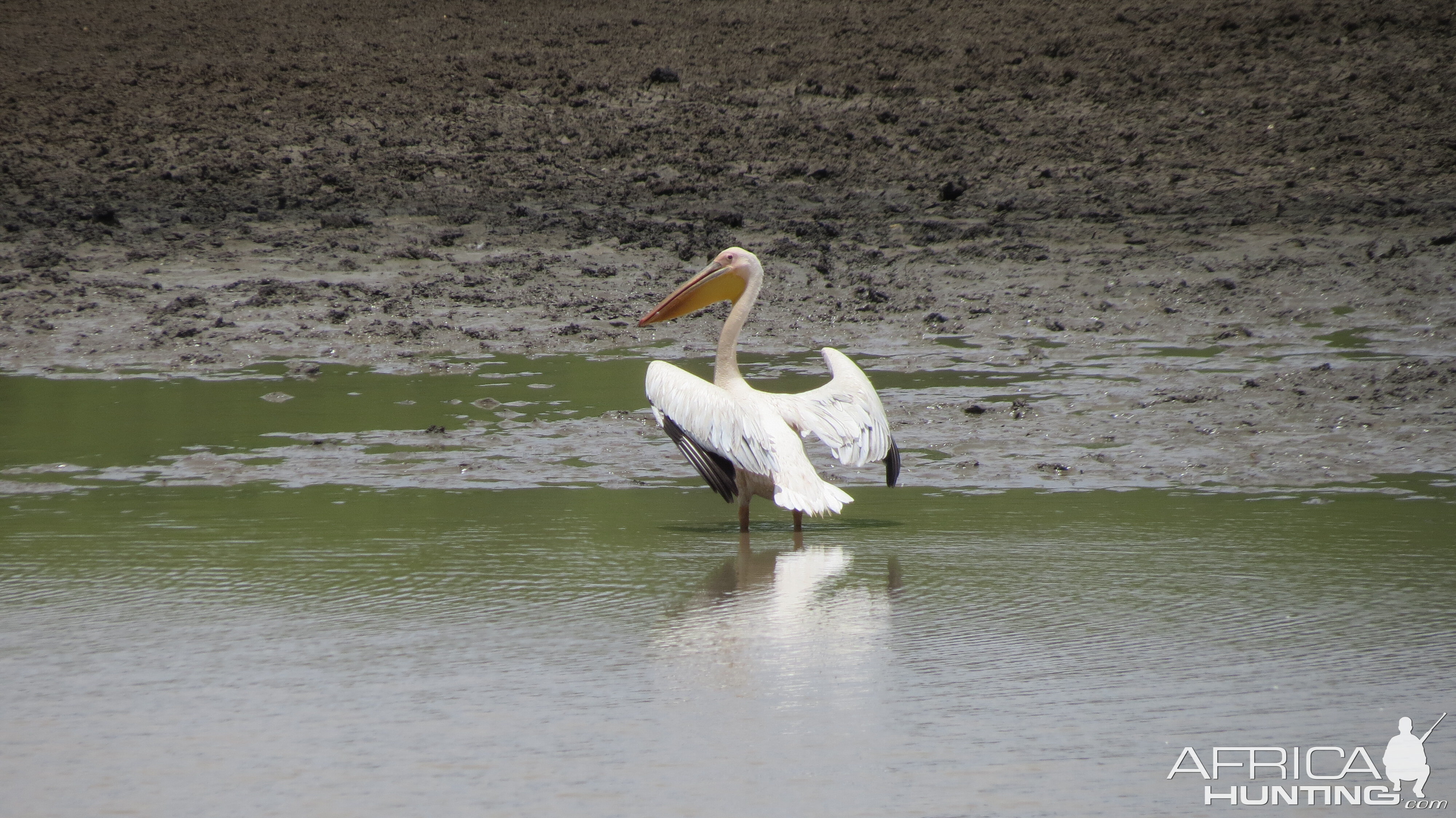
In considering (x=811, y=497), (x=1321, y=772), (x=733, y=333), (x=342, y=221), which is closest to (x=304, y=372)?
A: (x=733, y=333)

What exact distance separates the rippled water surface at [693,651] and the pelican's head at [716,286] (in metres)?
1.11

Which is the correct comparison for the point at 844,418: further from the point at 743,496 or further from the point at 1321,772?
the point at 1321,772

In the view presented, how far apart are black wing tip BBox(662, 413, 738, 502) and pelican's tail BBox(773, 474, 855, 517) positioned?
0.62 feet

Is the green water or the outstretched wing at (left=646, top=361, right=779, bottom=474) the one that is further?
the outstretched wing at (left=646, top=361, right=779, bottom=474)

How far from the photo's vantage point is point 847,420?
16.3ft

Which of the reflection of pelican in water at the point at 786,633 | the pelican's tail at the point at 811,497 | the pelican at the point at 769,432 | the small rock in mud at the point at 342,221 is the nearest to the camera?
the reflection of pelican in water at the point at 786,633

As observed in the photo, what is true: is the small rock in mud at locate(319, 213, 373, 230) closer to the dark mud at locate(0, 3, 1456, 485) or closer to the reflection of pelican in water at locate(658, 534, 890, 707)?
the dark mud at locate(0, 3, 1456, 485)

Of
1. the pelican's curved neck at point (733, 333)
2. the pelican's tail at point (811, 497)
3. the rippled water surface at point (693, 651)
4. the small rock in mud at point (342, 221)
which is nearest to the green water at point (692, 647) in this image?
the rippled water surface at point (693, 651)

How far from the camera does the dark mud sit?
7.20m

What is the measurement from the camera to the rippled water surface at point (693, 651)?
2.59 metres

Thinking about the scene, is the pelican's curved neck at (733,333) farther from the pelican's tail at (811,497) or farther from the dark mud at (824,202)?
the pelican's tail at (811,497)

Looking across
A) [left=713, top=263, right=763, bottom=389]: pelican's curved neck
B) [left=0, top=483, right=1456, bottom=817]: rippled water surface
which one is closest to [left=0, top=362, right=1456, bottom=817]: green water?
[left=0, top=483, right=1456, bottom=817]: rippled water surface

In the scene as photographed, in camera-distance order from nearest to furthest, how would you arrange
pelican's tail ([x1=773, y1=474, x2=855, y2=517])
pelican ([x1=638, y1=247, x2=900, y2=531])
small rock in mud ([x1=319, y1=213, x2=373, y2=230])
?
pelican's tail ([x1=773, y1=474, x2=855, y2=517])
pelican ([x1=638, y1=247, x2=900, y2=531])
small rock in mud ([x1=319, y1=213, x2=373, y2=230])

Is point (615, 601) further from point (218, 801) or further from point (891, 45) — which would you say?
point (891, 45)
